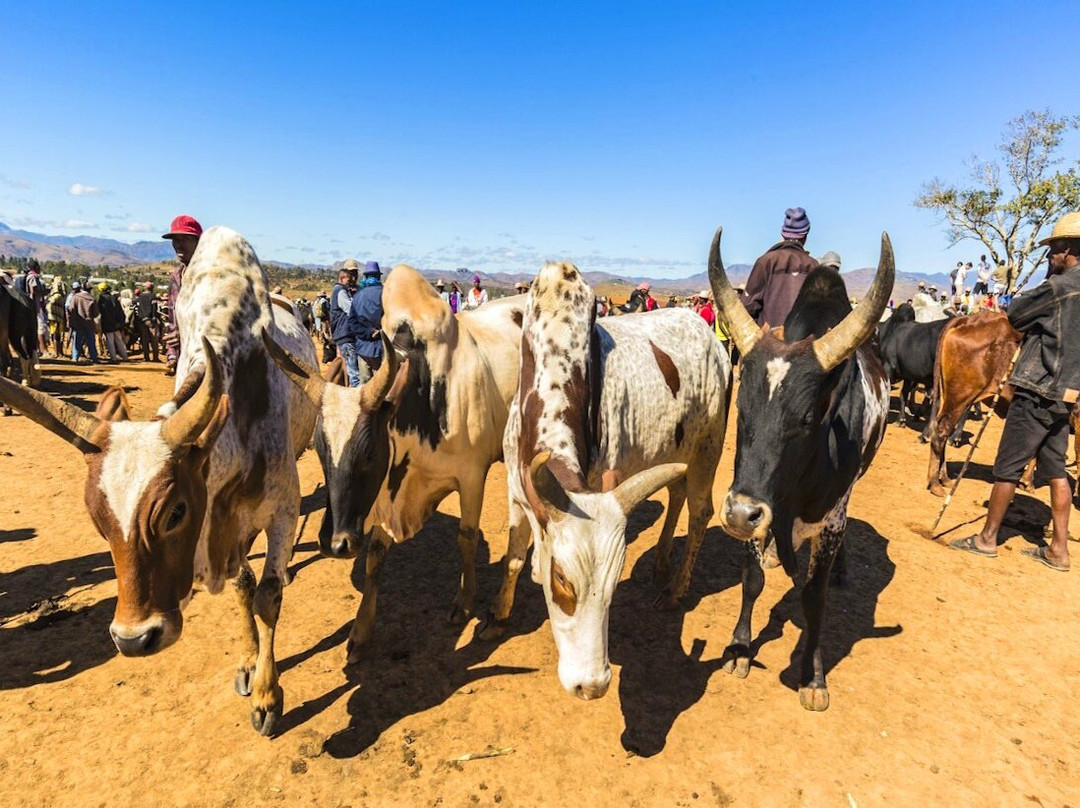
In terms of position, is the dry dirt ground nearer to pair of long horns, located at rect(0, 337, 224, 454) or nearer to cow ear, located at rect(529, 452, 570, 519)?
cow ear, located at rect(529, 452, 570, 519)

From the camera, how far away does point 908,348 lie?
10.9m

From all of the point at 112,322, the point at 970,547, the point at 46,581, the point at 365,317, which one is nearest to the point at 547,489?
the point at 365,317

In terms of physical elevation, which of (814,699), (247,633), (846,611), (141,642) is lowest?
(846,611)

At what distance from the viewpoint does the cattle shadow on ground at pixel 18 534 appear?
18.6 ft

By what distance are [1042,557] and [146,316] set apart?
23.0 meters

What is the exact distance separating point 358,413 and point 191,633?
7.73 feet

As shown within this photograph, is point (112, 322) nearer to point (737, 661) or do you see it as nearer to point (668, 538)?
point (668, 538)

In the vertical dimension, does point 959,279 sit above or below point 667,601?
above

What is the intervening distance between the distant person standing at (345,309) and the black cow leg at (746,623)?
570 centimetres

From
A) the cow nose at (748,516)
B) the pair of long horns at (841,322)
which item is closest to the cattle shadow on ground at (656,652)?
the cow nose at (748,516)

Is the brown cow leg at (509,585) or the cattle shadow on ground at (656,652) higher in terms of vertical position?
the brown cow leg at (509,585)

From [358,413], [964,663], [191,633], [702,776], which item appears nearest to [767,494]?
[702,776]

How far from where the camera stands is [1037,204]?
24.8m

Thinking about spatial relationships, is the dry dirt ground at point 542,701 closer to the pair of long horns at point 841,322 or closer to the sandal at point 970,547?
the sandal at point 970,547
